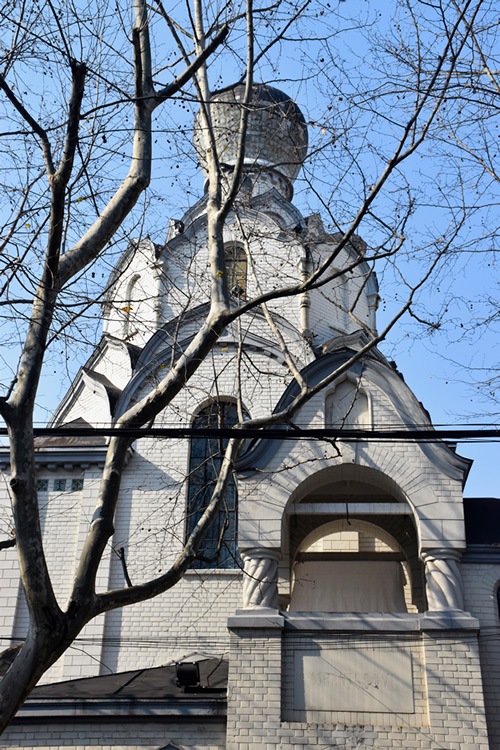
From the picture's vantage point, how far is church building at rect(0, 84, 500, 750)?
12.7 metres

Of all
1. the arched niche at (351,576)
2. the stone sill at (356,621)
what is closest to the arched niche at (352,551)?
the arched niche at (351,576)

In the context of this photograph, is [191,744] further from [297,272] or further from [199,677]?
[297,272]

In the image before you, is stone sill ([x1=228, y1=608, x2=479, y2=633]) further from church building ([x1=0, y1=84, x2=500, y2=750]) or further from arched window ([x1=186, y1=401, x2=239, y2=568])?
arched window ([x1=186, y1=401, x2=239, y2=568])

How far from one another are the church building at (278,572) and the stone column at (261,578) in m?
0.03

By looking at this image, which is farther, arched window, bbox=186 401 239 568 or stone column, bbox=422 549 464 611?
arched window, bbox=186 401 239 568

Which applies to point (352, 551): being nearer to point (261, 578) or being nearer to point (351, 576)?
point (351, 576)

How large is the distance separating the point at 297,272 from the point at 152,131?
12517 mm

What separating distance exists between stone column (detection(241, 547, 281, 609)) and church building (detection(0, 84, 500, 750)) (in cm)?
3

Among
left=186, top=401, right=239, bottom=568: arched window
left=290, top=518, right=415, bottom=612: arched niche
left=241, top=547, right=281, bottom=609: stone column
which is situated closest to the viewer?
left=241, top=547, right=281, bottom=609: stone column

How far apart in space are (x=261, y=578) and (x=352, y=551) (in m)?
4.95

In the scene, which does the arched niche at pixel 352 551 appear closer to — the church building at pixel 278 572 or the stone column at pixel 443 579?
the church building at pixel 278 572

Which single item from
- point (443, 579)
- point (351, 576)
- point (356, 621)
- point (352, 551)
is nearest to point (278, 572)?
point (356, 621)

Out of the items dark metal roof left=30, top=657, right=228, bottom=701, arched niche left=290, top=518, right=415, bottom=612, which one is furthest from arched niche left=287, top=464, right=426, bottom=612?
dark metal roof left=30, top=657, right=228, bottom=701

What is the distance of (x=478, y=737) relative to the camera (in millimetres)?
12336
